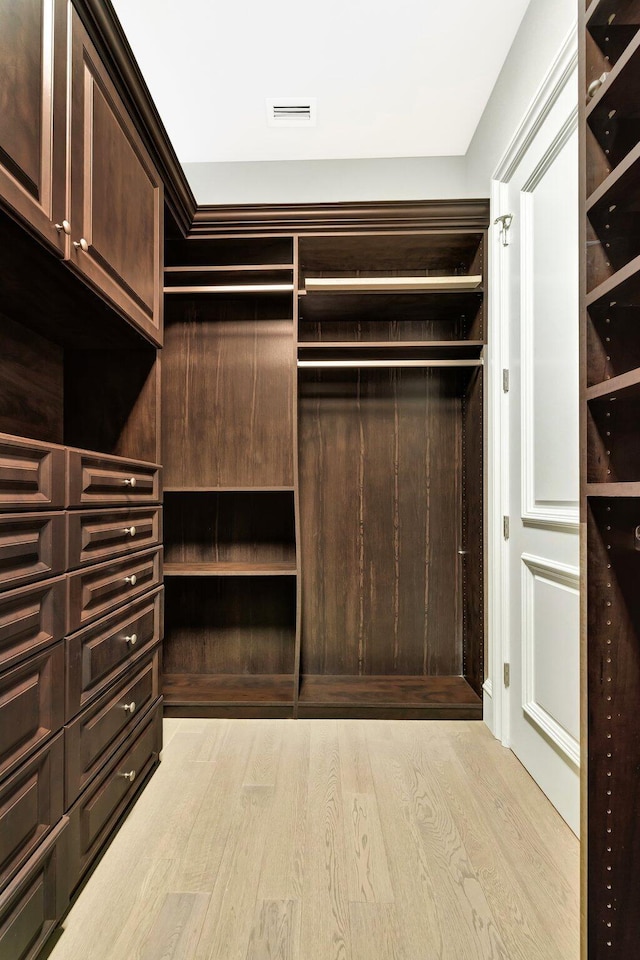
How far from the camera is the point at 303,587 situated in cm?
267

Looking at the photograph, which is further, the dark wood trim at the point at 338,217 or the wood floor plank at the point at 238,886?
the dark wood trim at the point at 338,217

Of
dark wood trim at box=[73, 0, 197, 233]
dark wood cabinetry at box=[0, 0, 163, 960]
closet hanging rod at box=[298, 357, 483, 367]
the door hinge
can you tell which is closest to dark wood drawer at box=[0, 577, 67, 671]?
dark wood cabinetry at box=[0, 0, 163, 960]

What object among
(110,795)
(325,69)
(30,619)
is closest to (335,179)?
(325,69)

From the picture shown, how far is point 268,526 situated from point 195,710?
0.90 m

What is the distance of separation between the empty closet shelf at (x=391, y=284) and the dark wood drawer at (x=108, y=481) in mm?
1105

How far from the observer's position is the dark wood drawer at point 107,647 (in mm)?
1293

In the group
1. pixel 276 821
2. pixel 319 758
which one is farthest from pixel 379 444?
pixel 276 821

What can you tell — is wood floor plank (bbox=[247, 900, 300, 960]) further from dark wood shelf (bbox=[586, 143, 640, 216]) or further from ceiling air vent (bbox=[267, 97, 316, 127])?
ceiling air vent (bbox=[267, 97, 316, 127])

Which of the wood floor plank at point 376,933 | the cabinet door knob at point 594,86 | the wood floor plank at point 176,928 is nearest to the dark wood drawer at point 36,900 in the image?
the wood floor plank at point 176,928

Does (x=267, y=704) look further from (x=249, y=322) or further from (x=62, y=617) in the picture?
(x=249, y=322)

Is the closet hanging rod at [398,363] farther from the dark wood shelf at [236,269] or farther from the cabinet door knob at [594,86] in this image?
the cabinet door knob at [594,86]

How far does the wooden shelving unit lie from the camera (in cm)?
99

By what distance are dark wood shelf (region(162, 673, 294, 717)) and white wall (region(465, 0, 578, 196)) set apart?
251 cm

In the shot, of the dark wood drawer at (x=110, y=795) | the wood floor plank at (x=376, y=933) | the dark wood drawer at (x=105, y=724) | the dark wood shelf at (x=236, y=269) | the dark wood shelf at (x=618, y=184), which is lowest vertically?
the wood floor plank at (x=376, y=933)
